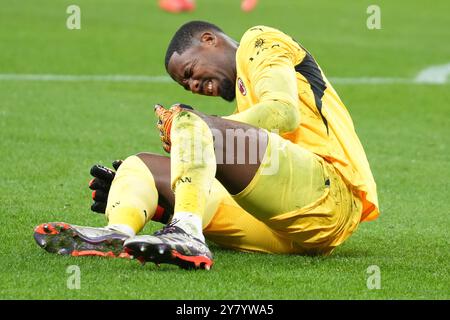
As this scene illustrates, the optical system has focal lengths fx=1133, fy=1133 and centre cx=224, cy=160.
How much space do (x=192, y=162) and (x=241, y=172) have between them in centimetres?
27

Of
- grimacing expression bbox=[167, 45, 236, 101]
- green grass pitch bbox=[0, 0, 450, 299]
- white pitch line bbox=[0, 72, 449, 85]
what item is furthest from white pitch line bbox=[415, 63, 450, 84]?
grimacing expression bbox=[167, 45, 236, 101]

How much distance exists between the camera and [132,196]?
5426 millimetres

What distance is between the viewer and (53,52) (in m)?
15.4

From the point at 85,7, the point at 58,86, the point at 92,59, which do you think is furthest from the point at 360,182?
the point at 85,7

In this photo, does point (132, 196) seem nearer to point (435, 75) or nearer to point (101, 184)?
point (101, 184)

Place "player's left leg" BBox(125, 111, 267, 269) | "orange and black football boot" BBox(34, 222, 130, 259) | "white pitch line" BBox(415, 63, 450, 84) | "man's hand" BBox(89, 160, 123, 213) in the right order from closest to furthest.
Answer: "player's left leg" BBox(125, 111, 267, 269) < "orange and black football boot" BBox(34, 222, 130, 259) < "man's hand" BBox(89, 160, 123, 213) < "white pitch line" BBox(415, 63, 450, 84)

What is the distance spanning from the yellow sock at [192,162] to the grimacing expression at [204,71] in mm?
674

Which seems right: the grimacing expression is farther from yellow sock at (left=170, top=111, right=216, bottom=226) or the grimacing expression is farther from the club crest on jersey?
yellow sock at (left=170, top=111, right=216, bottom=226)

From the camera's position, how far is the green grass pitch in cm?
486

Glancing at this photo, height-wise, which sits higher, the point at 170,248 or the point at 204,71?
the point at 204,71

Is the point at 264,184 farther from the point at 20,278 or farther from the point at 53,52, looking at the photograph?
the point at 53,52

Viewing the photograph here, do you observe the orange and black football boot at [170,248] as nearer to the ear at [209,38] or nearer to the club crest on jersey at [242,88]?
the club crest on jersey at [242,88]

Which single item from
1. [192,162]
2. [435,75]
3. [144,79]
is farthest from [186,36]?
[435,75]

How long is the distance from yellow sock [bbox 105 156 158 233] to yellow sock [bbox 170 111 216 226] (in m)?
0.52
